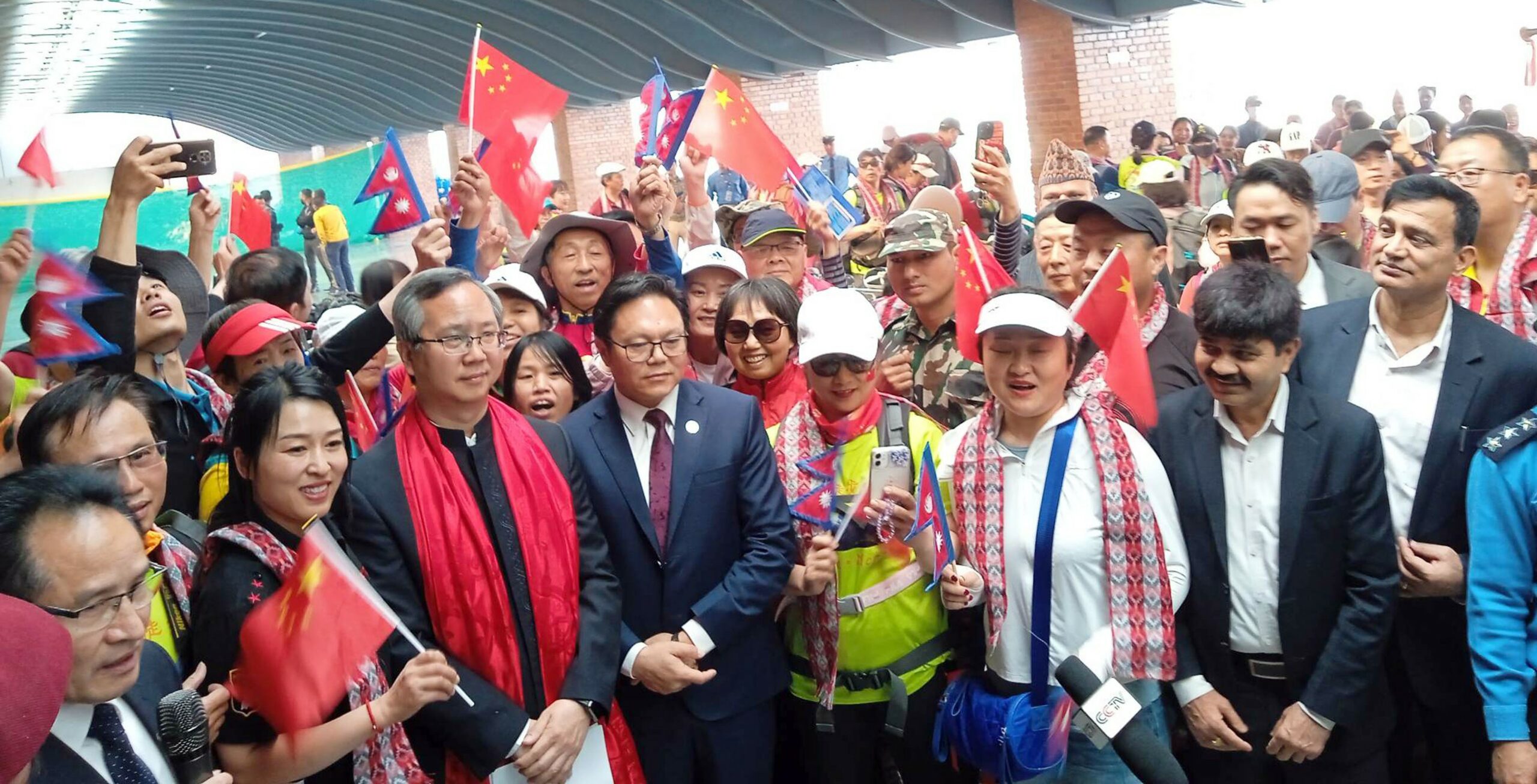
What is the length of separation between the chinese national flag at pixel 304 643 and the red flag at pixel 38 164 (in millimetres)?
2154

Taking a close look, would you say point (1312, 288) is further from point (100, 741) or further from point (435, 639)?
point (100, 741)

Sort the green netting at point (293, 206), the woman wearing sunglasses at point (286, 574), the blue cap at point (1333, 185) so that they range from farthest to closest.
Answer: the green netting at point (293, 206) → the blue cap at point (1333, 185) → the woman wearing sunglasses at point (286, 574)

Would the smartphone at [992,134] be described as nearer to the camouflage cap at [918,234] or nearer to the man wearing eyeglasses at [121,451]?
the camouflage cap at [918,234]

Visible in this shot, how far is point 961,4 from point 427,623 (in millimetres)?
11534

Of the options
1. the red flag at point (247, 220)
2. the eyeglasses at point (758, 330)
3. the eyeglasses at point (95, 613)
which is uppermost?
the red flag at point (247, 220)

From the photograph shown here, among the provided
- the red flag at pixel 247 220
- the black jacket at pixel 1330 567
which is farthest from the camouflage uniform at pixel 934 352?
the red flag at pixel 247 220

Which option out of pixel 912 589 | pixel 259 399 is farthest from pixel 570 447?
pixel 912 589

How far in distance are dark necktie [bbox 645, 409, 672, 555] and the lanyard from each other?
91cm

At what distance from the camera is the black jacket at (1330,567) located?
2758mm

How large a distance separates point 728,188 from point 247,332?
889 cm

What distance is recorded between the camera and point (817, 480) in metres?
3.22

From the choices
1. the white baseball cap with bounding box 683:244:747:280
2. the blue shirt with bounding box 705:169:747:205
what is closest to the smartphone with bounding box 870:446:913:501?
the white baseball cap with bounding box 683:244:747:280

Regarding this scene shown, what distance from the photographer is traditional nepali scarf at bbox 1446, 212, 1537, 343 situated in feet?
11.8

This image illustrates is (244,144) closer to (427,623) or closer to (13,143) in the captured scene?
(13,143)
